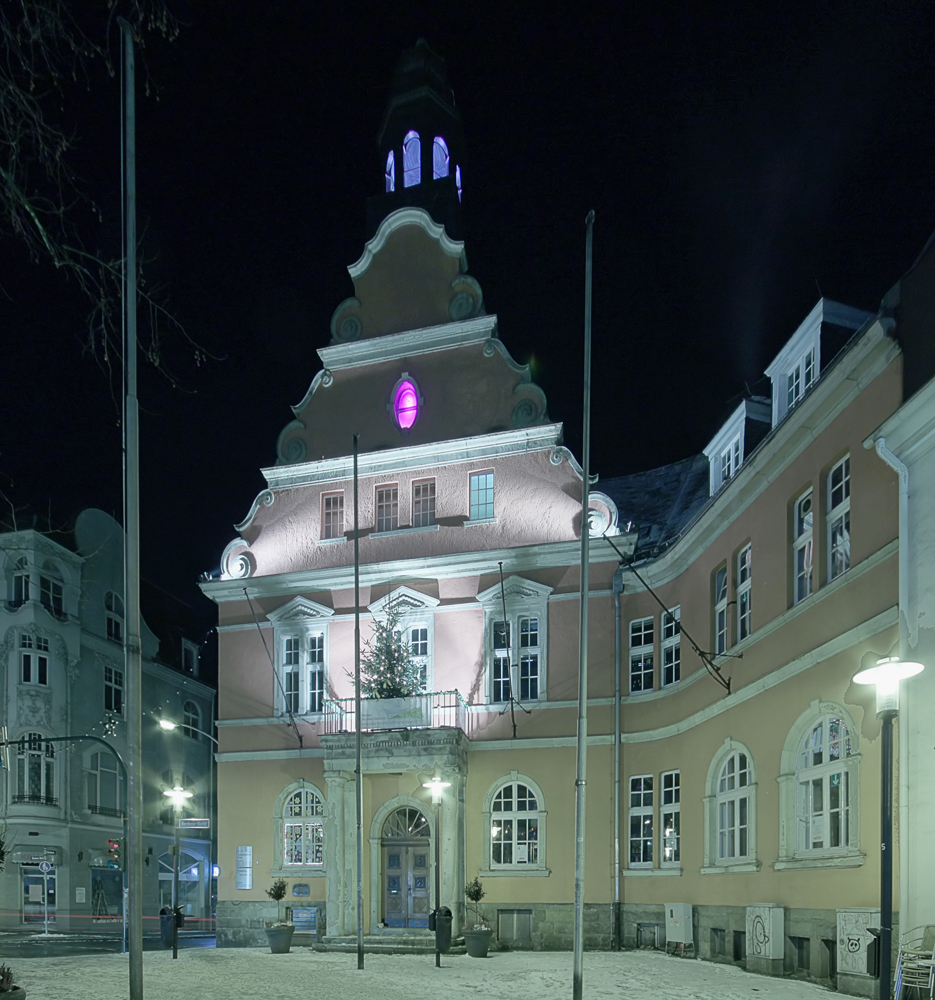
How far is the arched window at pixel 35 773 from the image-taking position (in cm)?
3884

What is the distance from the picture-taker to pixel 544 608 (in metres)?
27.1

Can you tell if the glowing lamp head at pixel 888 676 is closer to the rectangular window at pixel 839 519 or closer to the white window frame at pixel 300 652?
the rectangular window at pixel 839 519

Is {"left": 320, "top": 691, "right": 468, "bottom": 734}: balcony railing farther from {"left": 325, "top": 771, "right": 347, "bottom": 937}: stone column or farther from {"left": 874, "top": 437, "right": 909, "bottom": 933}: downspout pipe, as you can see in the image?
{"left": 874, "top": 437, "right": 909, "bottom": 933}: downspout pipe

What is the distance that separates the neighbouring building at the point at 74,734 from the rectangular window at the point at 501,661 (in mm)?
14762

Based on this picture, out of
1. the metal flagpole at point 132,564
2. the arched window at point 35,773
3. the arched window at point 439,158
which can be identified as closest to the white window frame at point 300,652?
the arched window at point 439,158

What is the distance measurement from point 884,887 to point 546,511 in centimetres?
1764

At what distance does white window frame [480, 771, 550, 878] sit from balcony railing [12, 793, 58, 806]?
20.7 meters

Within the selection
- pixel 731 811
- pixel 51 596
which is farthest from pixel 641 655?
pixel 51 596

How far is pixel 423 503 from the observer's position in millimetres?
28953

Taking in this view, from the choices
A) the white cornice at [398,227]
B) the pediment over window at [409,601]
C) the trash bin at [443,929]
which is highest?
the white cornice at [398,227]

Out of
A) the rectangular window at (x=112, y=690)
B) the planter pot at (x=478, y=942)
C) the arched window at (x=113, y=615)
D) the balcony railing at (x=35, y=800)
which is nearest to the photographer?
the planter pot at (x=478, y=942)

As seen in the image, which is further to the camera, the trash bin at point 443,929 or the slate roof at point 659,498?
the slate roof at point 659,498

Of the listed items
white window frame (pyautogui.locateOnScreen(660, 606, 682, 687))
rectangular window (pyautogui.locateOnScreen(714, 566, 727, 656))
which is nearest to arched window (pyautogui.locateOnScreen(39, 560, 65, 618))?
white window frame (pyautogui.locateOnScreen(660, 606, 682, 687))

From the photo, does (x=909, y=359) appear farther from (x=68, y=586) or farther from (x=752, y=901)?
(x=68, y=586)
